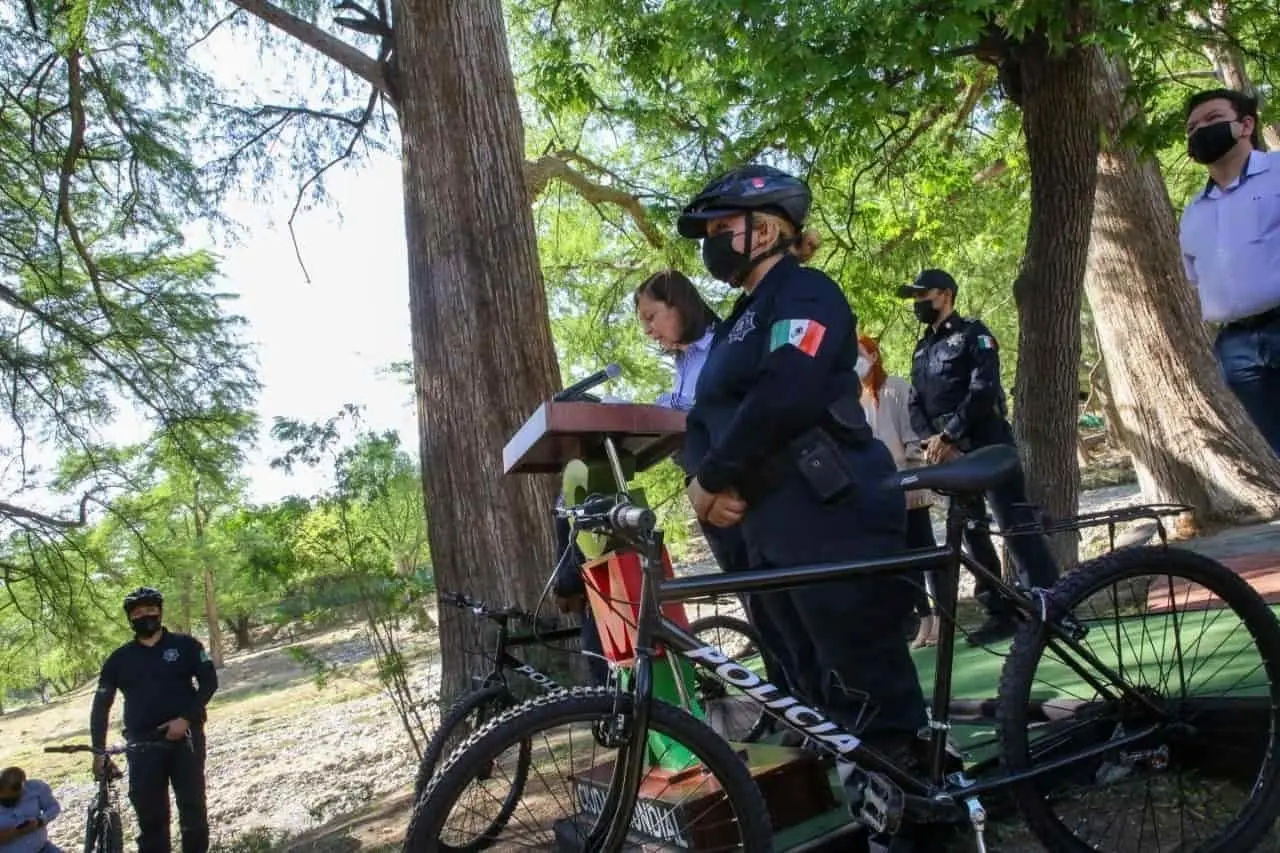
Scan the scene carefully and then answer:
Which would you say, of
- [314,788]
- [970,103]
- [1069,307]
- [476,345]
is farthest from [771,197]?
[314,788]

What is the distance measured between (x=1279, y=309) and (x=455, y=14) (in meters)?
5.82

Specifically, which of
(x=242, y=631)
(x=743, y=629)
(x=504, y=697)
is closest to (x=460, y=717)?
(x=504, y=697)

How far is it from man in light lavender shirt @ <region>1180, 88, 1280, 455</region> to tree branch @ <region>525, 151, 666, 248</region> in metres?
8.07

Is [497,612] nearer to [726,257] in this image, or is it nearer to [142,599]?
[726,257]

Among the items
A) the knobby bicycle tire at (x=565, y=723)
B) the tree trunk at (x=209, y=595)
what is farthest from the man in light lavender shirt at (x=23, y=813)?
the tree trunk at (x=209, y=595)

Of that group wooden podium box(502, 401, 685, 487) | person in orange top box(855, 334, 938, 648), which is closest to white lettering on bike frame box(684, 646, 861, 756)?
wooden podium box(502, 401, 685, 487)

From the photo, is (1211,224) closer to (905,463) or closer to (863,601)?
(863,601)

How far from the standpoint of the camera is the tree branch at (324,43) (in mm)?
7523

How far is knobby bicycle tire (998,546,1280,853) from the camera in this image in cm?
266

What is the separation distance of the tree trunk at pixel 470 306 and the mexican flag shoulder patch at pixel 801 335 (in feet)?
13.6

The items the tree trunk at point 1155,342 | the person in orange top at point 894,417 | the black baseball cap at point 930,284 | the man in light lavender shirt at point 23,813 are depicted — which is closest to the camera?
the black baseball cap at point 930,284

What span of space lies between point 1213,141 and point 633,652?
2.46m

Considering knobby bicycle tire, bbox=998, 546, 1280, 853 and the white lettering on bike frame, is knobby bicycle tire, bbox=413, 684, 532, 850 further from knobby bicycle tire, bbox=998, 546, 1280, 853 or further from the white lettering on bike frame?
knobby bicycle tire, bbox=998, 546, 1280, 853

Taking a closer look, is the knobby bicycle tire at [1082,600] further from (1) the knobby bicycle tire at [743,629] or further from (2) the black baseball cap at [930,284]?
(2) the black baseball cap at [930,284]
